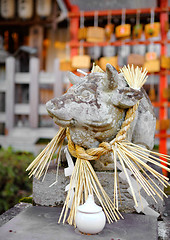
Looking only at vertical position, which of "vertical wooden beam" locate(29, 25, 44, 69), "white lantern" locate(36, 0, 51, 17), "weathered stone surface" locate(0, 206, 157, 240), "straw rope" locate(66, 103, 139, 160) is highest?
"white lantern" locate(36, 0, 51, 17)

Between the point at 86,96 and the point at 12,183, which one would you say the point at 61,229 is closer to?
the point at 86,96

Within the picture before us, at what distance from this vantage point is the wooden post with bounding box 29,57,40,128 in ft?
13.6

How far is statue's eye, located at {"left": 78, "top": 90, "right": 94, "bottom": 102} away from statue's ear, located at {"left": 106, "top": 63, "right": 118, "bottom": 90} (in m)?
0.09

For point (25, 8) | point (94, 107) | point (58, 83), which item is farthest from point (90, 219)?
point (25, 8)

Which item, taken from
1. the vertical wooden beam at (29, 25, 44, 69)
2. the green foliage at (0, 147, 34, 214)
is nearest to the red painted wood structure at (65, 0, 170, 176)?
the vertical wooden beam at (29, 25, 44, 69)

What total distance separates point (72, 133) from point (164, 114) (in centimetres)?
311

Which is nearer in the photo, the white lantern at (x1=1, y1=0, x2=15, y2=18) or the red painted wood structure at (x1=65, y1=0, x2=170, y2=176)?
the red painted wood structure at (x1=65, y1=0, x2=170, y2=176)

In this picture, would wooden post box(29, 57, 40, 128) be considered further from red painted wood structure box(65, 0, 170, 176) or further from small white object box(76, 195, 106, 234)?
small white object box(76, 195, 106, 234)

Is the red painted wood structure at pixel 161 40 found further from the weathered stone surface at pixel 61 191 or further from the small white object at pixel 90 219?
the small white object at pixel 90 219

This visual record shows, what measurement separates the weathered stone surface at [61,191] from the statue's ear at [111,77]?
0.48 m

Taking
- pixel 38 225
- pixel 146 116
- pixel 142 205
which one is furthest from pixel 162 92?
pixel 38 225

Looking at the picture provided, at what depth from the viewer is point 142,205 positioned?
133 centimetres

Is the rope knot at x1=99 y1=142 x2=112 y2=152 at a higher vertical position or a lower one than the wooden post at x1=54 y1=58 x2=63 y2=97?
lower

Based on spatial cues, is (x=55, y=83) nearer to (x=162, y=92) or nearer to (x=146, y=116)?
(x=162, y=92)
